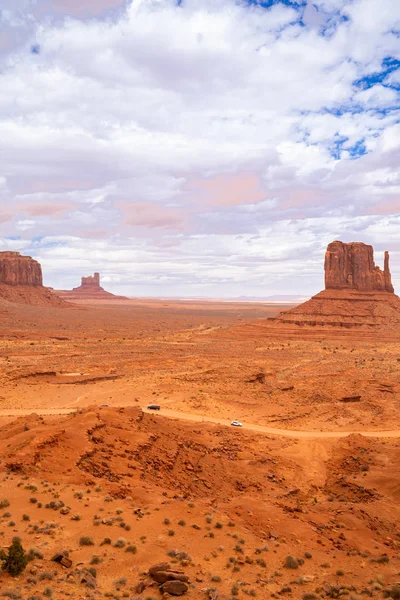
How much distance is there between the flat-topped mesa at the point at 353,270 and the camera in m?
97.1

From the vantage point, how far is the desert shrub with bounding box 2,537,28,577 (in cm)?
967

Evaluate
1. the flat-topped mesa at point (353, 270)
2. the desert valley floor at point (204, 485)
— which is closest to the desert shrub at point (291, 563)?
the desert valley floor at point (204, 485)

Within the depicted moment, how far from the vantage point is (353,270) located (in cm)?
9800

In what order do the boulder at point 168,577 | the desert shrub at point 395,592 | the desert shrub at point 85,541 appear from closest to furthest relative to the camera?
the boulder at point 168,577 → the desert shrub at point 395,592 → the desert shrub at point 85,541

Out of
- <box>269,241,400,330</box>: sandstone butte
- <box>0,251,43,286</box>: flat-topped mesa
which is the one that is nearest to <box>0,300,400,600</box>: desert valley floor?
A: <box>269,241,400,330</box>: sandstone butte

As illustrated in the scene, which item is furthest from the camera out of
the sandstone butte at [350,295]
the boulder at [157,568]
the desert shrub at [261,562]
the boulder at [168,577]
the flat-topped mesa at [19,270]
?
the flat-topped mesa at [19,270]

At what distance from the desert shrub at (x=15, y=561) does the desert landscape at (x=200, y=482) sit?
0.69 feet

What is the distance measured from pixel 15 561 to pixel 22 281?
163 metres

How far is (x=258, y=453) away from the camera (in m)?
23.5

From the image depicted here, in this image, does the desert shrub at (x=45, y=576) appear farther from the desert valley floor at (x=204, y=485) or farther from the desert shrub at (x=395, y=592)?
the desert shrub at (x=395, y=592)

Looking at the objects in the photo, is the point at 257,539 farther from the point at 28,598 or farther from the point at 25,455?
the point at 25,455

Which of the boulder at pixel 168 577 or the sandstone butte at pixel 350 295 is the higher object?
the sandstone butte at pixel 350 295

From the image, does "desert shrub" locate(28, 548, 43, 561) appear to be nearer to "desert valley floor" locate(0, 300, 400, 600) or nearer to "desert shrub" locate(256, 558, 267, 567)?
"desert valley floor" locate(0, 300, 400, 600)

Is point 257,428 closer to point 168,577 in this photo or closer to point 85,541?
point 85,541
